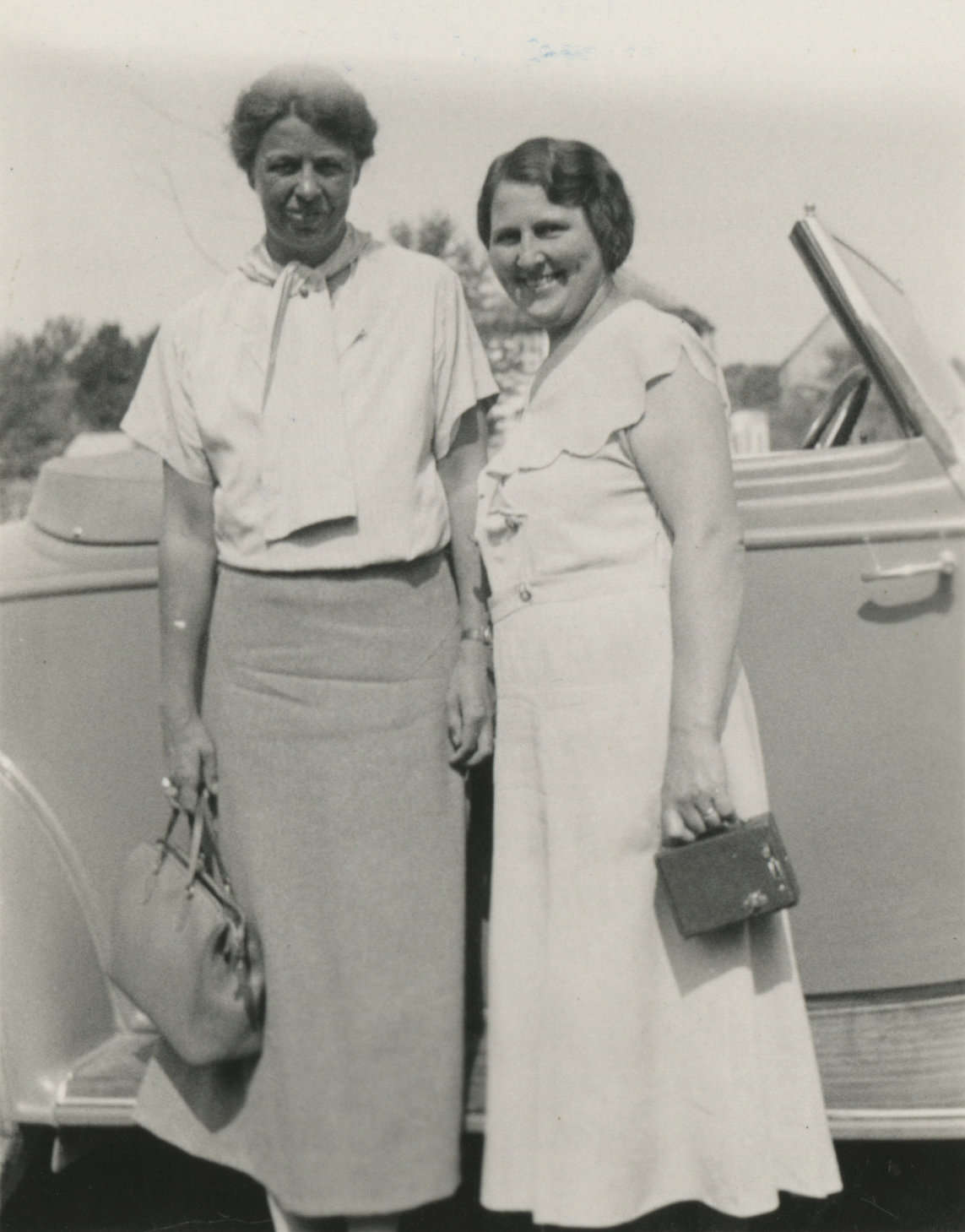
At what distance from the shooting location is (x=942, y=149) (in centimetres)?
252

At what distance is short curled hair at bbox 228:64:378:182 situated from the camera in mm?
1979

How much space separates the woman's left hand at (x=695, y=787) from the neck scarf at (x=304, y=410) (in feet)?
1.95

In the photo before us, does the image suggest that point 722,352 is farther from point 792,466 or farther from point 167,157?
point 167,157

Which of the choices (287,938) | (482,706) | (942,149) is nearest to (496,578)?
(482,706)

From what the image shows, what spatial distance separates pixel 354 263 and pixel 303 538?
1.46 feet

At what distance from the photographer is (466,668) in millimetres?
2098

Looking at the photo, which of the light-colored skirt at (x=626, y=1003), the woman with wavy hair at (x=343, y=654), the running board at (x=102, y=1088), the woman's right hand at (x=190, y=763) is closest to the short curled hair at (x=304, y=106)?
the woman with wavy hair at (x=343, y=654)

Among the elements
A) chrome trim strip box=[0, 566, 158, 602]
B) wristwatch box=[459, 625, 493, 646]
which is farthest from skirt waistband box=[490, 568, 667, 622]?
chrome trim strip box=[0, 566, 158, 602]

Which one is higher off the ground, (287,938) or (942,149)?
(942,149)

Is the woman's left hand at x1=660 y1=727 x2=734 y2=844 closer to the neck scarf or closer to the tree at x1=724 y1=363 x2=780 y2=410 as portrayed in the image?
the neck scarf

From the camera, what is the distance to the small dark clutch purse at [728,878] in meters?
1.83

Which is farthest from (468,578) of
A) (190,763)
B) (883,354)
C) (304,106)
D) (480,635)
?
(883,354)

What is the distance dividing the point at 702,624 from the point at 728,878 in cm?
35

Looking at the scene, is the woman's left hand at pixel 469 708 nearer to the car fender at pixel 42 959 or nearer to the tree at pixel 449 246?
the car fender at pixel 42 959
